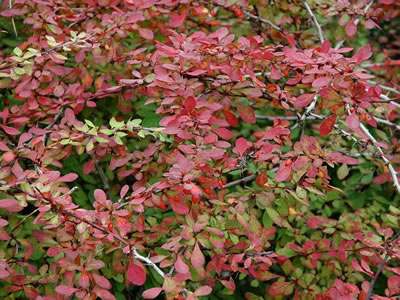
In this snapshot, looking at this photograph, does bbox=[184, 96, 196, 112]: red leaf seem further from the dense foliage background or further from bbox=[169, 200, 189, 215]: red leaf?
bbox=[169, 200, 189, 215]: red leaf

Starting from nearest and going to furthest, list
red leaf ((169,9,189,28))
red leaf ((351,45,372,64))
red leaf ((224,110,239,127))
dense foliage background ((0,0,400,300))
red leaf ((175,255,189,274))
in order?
red leaf ((175,255,189,274)), dense foliage background ((0,0,400,300)), red leaf ((351,45,372,64)), red leaf ((224,110,239,127)), red leaf ((169,9,189,28))

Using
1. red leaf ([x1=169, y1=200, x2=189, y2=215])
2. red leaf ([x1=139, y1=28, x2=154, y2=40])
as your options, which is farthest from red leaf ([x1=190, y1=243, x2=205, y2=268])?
red leaf ([x1=139, y1=28, x2=154, y2=40])

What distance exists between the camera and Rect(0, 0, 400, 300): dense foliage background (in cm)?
161

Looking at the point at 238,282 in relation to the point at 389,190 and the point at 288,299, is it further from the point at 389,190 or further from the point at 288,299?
the point at 389,190

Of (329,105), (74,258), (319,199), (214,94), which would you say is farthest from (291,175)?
(74,258)

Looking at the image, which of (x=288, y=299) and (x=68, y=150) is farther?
(x=288, y=299)

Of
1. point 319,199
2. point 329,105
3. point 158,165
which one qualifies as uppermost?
point 329,105

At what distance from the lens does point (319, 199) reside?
2.31 m

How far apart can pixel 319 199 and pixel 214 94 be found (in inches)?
27.9

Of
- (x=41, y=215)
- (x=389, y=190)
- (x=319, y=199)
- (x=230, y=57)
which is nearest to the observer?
(x=41, y=215)

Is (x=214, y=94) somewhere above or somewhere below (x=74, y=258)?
above

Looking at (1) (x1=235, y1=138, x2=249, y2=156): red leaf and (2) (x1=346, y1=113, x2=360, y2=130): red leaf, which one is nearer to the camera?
(2) (x1=346, y1=113, x2=360, y2=130): red leaf

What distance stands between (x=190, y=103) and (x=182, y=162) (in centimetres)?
24

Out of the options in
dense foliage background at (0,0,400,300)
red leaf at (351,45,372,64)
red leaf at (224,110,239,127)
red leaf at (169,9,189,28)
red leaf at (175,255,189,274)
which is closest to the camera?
red leaf at (175,255,189,274)
